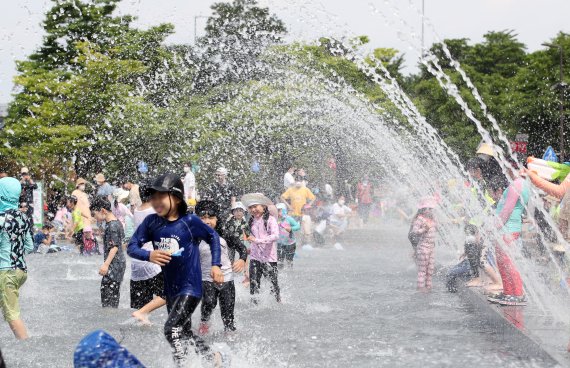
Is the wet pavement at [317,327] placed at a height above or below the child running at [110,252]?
below

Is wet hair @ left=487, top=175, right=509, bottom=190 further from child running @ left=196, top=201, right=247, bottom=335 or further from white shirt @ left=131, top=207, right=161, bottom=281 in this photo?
white shirt @ left=131, top=207, right=161, bottom=281

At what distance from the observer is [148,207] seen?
9383mm

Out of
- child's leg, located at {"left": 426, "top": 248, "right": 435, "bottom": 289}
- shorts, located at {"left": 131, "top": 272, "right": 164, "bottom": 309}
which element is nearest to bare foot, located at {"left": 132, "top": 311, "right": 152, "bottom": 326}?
shorts, located at {"left": 131, "top": 272, "right": 164, "bottom": 309}

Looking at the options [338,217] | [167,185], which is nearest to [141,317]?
[167,185]

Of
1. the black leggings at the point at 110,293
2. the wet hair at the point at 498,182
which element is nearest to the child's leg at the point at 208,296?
the black leggings at the point at 110,293

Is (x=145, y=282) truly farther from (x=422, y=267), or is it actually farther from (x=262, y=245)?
(x=422, y=267)

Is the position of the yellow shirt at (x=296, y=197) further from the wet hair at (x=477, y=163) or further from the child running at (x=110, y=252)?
the child running at (x=110, y=252)

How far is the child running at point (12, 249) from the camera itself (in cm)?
805

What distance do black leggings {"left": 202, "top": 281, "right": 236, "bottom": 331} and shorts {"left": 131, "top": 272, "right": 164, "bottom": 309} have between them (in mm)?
730

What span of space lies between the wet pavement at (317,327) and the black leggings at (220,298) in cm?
16

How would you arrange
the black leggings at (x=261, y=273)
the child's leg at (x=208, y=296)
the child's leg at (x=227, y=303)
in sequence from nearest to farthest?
the child's leg at (x=208, y=296) → the child's leg at (x=227, y=303) → the black leggings at (x=261, y=273)

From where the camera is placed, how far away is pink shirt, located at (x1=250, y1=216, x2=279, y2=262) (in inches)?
440

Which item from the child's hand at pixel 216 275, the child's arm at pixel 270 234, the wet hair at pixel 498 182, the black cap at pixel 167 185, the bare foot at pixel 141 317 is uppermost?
the wet hair at pixel 498 182

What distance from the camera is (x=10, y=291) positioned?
26.5 feet
